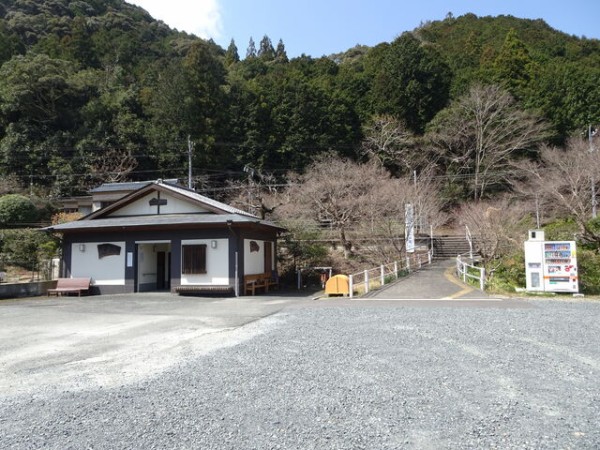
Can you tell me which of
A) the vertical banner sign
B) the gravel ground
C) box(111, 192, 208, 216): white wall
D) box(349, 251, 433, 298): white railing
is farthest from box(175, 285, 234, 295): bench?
the vertical banner sign

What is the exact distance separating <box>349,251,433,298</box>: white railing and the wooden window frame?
5.32 m

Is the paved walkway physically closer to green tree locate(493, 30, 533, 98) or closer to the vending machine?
the vending machine

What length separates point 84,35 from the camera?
44.3 metres

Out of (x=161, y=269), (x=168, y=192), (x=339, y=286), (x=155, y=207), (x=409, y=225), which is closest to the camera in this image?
(x=339, y=286)

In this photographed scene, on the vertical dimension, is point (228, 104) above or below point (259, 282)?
above

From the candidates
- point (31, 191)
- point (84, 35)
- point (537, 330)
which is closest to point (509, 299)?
point (537, 330)

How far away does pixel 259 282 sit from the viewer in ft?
53.5

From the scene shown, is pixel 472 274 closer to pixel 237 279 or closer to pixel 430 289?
pixel 430 289

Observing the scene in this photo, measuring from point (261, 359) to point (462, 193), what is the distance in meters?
30.2

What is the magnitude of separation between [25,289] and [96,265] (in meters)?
2.41

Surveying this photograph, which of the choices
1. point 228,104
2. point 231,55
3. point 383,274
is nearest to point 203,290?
point 383,274

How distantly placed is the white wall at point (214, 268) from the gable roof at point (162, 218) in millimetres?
803

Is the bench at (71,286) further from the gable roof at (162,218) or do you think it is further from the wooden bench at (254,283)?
the wooden bench at (254,283)

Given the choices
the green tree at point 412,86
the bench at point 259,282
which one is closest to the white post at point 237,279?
the bench at point 259,282
